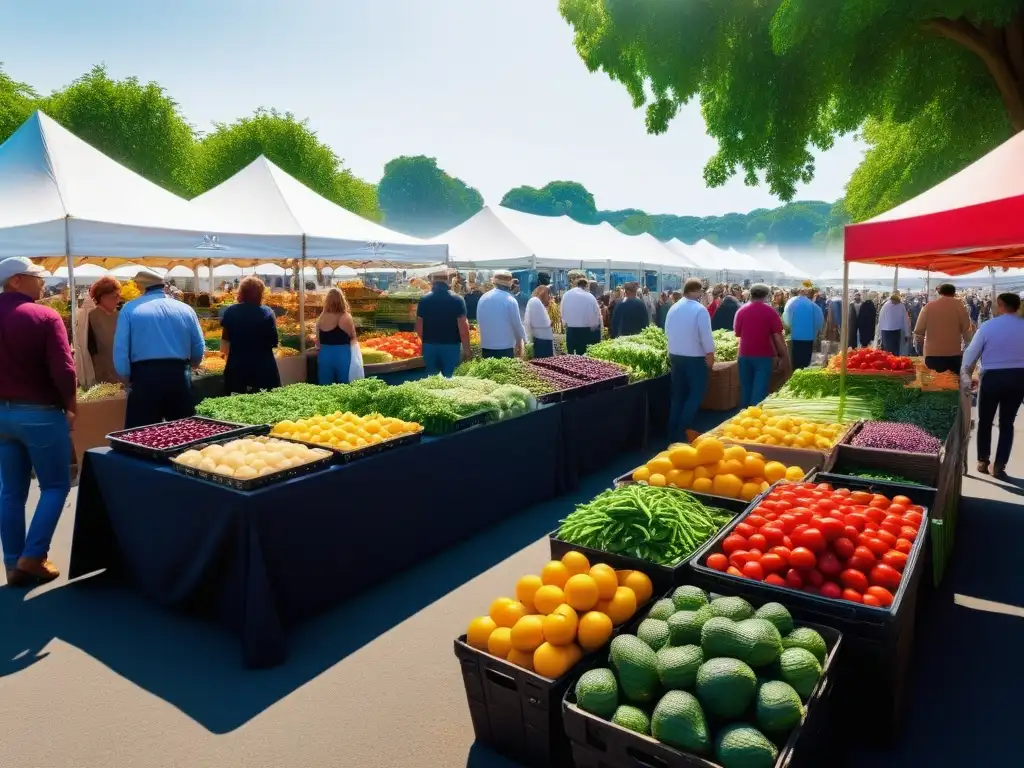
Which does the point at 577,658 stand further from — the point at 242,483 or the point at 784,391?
the point at 784,391

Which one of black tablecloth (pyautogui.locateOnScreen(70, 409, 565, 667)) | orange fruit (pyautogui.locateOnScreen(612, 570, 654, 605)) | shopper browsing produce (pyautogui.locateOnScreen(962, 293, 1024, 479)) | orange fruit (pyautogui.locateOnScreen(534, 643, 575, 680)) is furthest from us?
shopper browsing produce (pyautogui.locateOnScreen(962, 293, 1024, 479))

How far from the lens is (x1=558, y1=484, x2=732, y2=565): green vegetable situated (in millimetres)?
3107

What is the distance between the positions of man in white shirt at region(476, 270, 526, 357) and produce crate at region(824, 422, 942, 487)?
3854 mm

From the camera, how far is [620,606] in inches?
107

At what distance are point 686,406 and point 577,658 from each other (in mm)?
5271

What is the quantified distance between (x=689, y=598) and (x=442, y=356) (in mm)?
5504

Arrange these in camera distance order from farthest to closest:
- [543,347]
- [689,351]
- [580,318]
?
[580,318]
[543,347]
[689,351]

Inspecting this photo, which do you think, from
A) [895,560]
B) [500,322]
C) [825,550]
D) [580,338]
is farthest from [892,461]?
[580,338]

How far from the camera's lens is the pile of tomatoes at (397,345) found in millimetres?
12266

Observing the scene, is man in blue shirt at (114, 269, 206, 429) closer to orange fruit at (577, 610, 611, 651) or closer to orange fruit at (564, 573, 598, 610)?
orange fruit at (564, 573, 598, 610)

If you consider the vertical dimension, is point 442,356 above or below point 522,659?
above

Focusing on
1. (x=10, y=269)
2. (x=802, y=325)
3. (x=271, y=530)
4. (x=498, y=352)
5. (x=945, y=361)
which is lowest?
(x=271, y=530)

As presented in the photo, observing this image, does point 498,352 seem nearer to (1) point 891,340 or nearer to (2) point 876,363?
(2) point 876,363

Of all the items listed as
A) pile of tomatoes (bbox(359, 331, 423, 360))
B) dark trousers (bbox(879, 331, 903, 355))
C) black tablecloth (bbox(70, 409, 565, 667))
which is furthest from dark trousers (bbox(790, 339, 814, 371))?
black tablecloth (bbox(70, 409, 565, 667))
